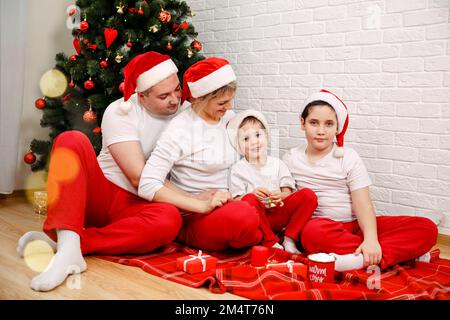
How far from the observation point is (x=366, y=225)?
1.93m

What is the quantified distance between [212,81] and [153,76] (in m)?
0.24

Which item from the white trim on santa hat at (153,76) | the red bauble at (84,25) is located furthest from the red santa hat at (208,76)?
the red bauble at (84,25)

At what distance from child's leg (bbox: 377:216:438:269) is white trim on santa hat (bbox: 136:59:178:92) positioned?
1079 millimetres

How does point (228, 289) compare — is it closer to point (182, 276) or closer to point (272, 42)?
point (182, 276)

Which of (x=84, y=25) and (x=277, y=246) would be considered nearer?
(x=277, y=246)

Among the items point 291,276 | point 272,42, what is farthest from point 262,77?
point 291,276

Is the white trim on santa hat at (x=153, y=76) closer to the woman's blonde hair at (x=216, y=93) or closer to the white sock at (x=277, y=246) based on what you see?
the woman's blonde hair at (x=216, y=93)

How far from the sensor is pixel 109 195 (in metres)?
1.99

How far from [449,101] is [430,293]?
3.61 ft

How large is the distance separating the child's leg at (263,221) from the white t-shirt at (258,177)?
0.06m

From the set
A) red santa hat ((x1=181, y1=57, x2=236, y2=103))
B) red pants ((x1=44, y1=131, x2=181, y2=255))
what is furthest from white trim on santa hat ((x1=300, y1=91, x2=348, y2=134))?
red pants ((x1=44, y1=131, x2=181, y2=255))

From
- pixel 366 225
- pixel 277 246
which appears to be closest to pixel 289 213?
pixel 277 246

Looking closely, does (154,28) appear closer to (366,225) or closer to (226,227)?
(226,227)

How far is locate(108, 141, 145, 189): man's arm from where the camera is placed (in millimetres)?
1960
